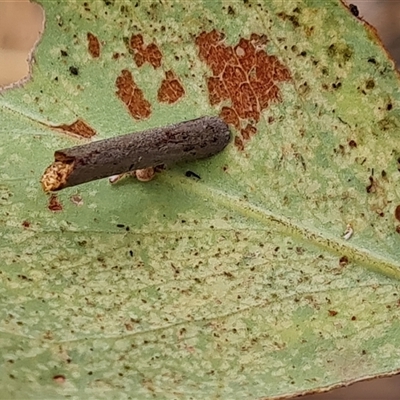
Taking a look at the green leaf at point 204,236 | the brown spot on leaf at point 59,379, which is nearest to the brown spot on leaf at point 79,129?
the green leaf at point 204,236

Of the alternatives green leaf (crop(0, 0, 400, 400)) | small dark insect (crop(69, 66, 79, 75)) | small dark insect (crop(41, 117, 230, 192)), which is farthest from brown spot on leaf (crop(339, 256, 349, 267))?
small dark insect (crop(69, 66, 79, 75))

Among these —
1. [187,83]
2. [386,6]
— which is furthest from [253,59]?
[386,6]

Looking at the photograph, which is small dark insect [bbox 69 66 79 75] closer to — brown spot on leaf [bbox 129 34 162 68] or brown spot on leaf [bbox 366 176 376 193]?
brown spot on leaf [bbox 129 34 162 68]

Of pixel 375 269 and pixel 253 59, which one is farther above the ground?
pixel 253 59

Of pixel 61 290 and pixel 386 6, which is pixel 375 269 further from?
pixel 386 6

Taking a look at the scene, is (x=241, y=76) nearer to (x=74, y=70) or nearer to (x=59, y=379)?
(x=74, y=70)

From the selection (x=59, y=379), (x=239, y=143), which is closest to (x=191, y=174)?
(x=239, y=143)
